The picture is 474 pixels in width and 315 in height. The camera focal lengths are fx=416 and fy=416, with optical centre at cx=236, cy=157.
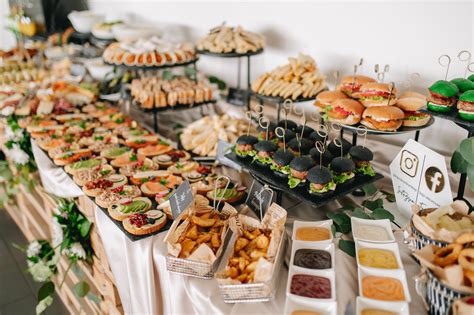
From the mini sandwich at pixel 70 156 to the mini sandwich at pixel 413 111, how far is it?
1475 millimetres

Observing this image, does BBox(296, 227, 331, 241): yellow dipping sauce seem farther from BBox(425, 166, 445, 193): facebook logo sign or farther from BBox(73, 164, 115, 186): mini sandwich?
BBox(73, 164, 115, 186): mini sandwich

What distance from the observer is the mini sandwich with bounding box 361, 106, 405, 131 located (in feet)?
5.09

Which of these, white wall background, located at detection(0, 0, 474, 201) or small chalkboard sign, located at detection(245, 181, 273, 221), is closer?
small chalkboard sign, located at detection(245, 181, 273, 221)

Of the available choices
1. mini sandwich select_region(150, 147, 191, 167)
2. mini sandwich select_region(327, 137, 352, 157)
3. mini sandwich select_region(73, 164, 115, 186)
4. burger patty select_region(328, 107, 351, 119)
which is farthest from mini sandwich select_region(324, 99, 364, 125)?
mini sandwich select_region(73, 164, 115, 186)

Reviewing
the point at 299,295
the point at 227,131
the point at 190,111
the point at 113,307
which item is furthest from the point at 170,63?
the point at 299,295

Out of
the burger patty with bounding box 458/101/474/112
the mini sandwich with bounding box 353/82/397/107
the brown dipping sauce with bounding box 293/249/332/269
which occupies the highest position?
the burger patty with bounding box 458/101/474/112

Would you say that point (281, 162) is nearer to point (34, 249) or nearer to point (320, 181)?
point (320, 181)

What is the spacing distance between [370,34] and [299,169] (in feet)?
3.54

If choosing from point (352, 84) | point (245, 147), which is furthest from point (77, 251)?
point (352, 84)

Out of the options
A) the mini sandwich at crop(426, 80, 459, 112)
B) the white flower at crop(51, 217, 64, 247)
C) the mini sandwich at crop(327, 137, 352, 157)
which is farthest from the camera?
the white flower at crop(51, 217, 64, 247)

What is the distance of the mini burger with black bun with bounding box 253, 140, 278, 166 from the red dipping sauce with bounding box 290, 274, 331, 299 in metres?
0.54

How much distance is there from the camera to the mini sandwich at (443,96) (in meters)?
1.39

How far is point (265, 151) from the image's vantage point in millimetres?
1564

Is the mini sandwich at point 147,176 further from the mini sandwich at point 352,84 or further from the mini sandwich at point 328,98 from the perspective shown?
the mini sandwich at point 352,84
